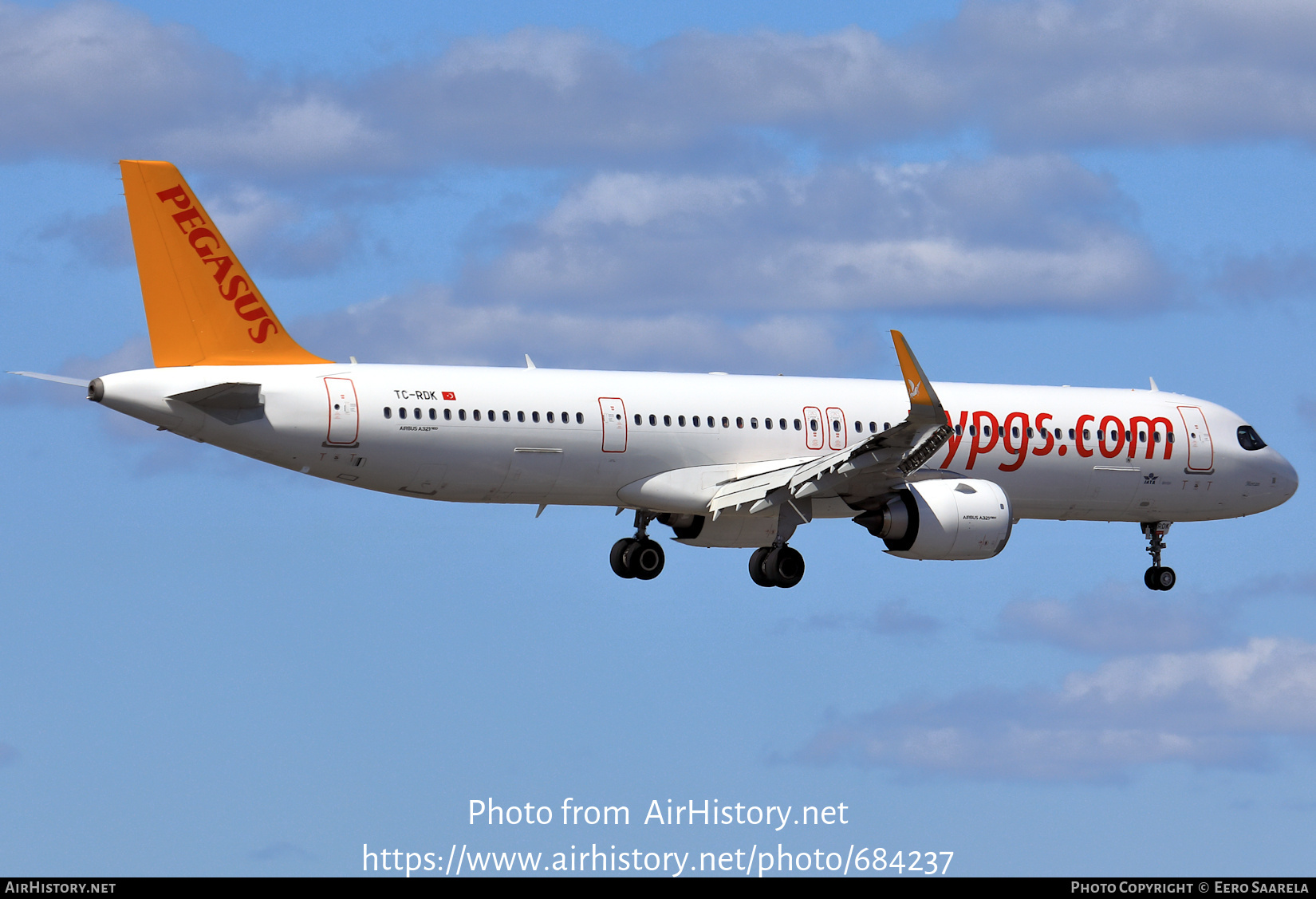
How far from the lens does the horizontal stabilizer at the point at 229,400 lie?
36.4m

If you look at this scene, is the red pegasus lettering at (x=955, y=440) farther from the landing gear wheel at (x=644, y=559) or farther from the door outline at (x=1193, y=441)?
the landing gear wheel at (x=644, y=559)

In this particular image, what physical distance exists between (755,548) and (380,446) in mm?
10378

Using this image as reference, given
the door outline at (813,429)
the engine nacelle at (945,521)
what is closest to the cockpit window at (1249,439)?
the engine nacelle at (945,521)

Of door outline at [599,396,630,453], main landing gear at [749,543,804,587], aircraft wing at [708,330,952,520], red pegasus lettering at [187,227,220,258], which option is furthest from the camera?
main landing gear at [749,543,804,587]

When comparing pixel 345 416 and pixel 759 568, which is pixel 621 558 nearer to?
pixel 759 568

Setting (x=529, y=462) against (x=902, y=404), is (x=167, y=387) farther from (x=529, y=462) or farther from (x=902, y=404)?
(x=902, y=404)

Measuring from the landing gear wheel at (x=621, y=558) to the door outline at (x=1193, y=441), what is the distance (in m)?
12.8

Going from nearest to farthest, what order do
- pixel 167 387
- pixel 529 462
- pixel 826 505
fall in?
pixel 167 387 < pixel 529 462 < pixel 826 505

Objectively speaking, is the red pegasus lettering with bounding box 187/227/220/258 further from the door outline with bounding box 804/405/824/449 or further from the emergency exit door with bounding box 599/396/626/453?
the door outline with bounding box 804/405/824/449

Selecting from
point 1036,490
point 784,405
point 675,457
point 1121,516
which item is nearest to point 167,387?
point 675,457

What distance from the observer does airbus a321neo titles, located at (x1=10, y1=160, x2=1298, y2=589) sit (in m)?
37.3

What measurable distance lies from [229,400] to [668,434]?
354 inches

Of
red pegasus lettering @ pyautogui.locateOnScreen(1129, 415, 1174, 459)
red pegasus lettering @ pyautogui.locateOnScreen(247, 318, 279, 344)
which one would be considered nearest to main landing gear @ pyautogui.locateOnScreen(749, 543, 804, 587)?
red pegasus lettering @ pyautogui.locateOnScreen(1129, 415, 1174, 459)

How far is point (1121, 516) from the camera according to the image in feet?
151
